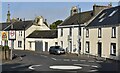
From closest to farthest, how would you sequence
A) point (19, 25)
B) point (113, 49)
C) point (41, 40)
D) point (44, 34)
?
point (113, 49) → point (41, 40) → point (44, 34) → point (19, 25)

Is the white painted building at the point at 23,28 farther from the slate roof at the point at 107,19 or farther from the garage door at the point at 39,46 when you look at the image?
the slate roof at the point at 107,19

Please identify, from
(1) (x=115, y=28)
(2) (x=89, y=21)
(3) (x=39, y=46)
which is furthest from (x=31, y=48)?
(1) (x=115, y=28)

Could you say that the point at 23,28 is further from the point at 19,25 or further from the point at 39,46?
the point at 39,46

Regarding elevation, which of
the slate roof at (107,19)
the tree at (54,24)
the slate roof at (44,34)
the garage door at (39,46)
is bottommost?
the garage door at (39,46)

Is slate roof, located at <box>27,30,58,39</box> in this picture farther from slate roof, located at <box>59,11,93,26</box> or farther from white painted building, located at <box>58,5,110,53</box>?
slate roof, located at <box>59,11,93,26</box>

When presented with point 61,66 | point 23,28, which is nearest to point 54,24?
point 23,28

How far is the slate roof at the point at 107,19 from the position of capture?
130 ft

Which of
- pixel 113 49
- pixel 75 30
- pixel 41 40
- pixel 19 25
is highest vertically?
pixel 19 25

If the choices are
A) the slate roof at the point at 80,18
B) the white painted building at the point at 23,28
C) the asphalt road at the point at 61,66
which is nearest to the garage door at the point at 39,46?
the white painted building at the point at 23,28

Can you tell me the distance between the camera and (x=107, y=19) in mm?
42812

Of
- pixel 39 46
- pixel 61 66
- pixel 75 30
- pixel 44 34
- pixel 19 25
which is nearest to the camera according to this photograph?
pixel 61 66

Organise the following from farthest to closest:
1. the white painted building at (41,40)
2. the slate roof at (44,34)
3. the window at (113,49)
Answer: the slate roof at (44,34), the white painted building at (41,40), the window at (113,49)

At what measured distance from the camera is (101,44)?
1670 inches

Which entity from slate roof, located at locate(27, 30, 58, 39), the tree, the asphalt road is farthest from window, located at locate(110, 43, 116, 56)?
the tree
